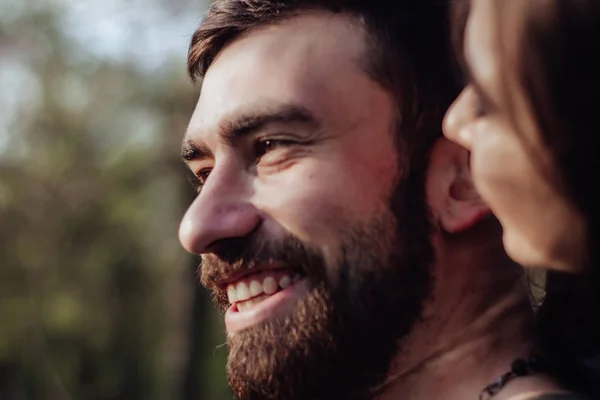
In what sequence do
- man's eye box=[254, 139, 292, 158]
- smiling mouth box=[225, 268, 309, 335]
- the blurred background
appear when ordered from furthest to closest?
the blurred background < man's eye box=[254, 139, 292, 158] < smiling mouth box=[225, 268, 309, 335]

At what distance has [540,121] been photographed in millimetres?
1581

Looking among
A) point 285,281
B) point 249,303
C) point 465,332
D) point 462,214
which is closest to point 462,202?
point 462,214

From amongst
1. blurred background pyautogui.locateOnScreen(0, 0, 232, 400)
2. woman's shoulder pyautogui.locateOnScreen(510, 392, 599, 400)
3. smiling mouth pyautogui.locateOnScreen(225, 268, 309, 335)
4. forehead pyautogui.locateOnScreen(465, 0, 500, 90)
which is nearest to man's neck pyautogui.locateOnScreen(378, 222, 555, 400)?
woman's shoulder pyautogui.locateOnScreen(510, 392, 599, 400)

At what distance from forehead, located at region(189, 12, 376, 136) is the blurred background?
35.1 ft

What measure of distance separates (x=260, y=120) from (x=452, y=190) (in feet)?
1.61

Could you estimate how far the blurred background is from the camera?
1644cm

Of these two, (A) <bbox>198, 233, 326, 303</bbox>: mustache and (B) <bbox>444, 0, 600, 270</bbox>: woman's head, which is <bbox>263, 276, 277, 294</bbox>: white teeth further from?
(B) <bbox>444, 0, 600, 270</bbox>: woman's head

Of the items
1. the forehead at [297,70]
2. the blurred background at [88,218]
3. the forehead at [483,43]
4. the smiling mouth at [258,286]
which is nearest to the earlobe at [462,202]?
the forehead at [297,70]

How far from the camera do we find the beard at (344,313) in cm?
216

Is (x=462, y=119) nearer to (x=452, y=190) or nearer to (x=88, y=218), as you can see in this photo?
(x=452, y=190)

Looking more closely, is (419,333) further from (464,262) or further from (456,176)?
(456,176)

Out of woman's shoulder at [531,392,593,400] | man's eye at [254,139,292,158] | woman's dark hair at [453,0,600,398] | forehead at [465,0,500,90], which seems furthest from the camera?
man's eye at [254,139,292,158]

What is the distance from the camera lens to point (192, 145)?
243 centimetres

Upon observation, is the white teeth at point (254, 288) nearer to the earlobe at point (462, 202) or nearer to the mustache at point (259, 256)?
the mustache at point (259, 256)
